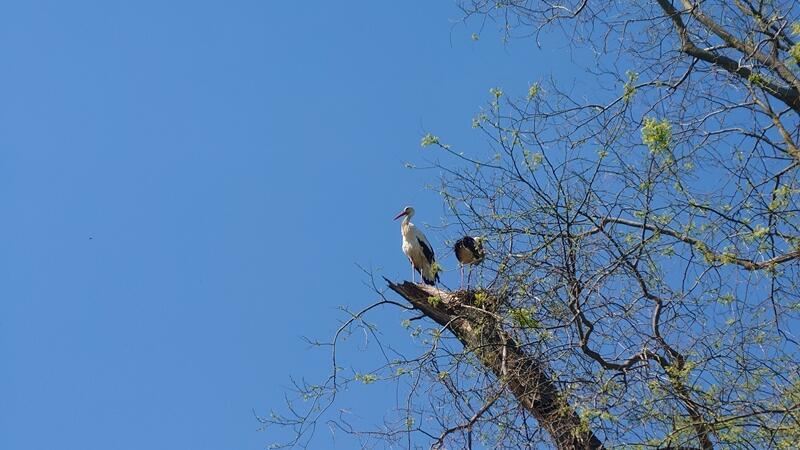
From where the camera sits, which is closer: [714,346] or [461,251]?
[714,346]

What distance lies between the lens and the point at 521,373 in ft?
21.5

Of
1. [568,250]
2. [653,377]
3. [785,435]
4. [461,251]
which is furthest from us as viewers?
[461,251]

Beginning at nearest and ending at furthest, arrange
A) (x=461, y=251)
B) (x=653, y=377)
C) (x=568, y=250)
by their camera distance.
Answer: (x=653, y=377)
(x=568, y=250)
(x=461, y=251)

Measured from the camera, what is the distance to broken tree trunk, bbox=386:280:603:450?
630cm

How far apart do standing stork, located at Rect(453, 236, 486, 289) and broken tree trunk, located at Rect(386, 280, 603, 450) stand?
Answer: 7.9 inches

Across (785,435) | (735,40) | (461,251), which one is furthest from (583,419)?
(735,40)

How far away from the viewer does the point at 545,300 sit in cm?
652

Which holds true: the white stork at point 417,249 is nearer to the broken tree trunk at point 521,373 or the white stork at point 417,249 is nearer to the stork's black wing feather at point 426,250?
the stork's black wing feather at point 426,250

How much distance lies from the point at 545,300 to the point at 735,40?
2238 millimetres

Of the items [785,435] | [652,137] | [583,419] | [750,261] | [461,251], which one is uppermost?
[461,251]

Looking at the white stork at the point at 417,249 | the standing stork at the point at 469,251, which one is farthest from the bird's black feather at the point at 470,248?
the white stork at the point at 417,249

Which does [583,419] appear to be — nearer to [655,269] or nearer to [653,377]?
[653,377]

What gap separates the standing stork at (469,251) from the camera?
698 centimetres

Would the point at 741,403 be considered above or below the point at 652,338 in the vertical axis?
below
